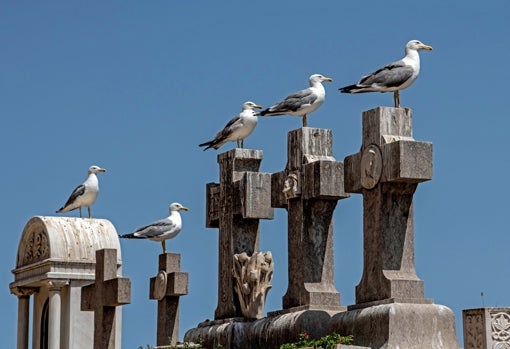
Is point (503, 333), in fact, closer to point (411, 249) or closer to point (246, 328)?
point (411, 249)

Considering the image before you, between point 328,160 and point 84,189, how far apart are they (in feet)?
25.8

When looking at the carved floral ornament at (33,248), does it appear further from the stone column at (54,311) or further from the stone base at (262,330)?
the stone base at (262,330)

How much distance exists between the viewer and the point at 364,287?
53.9ft

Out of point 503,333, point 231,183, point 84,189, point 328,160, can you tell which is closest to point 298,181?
point 328,160

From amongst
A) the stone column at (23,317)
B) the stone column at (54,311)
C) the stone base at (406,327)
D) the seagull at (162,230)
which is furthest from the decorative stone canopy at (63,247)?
the stone base at (406,327)

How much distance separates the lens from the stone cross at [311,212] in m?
18.0

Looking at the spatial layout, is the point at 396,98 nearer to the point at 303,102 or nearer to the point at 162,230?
the point at 303,102

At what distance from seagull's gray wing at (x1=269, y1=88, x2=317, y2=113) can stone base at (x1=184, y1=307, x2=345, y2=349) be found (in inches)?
116

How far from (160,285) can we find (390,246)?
5.59 metres

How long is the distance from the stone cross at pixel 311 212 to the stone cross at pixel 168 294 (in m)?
2.47

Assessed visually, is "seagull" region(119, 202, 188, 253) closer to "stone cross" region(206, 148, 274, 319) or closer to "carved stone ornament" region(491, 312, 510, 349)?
"stone cross" region(206, 148, 274, 319)

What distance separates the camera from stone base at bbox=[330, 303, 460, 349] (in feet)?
50.6

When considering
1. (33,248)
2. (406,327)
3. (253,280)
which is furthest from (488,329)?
(33,248)

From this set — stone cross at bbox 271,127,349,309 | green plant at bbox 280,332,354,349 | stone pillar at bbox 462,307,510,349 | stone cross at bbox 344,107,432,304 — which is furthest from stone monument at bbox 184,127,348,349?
stone pillar at bbox 462,307,510,349
